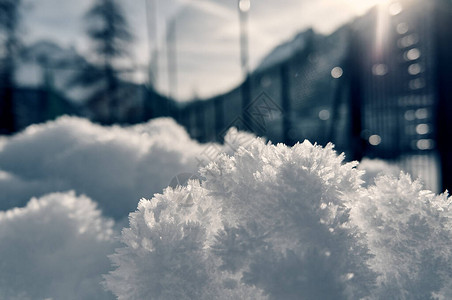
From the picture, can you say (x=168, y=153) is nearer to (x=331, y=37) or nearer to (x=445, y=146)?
(x=445, y=146)

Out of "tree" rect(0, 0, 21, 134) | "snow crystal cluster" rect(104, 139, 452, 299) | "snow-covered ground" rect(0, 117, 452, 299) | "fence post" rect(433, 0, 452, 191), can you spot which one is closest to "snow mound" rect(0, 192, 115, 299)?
"snow-covered ground" rect(0, 117, 452, 299)

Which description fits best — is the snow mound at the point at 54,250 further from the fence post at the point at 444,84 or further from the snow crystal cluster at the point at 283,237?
the fence post at the point at 444,84

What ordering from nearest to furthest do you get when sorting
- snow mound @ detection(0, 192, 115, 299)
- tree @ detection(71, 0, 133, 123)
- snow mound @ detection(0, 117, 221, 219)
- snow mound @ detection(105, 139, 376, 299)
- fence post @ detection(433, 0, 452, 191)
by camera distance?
snow mound @ detection(105, 139, 376, 299) < snow mound @ detection(0, 192, 115, 299) < snow mound @ detection(0, 117, 221, 219) < fence post @ detection(433, 0, 452, 191) < tree @ detection(71, 0, 133, 123)

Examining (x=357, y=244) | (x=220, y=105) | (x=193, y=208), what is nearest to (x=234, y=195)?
(x=193, y=208)

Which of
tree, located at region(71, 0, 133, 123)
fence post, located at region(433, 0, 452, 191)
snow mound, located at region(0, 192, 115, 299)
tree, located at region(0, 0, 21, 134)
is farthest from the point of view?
tree, located at region(71, 0, 133, 123)

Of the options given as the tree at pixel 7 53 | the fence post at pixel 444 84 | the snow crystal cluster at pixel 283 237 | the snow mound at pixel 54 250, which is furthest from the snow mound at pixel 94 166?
the tree at pixel 7 53

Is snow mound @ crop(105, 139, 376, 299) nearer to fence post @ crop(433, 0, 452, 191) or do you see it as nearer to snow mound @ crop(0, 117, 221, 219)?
snow mound @ crop(0, 117, 221, 219)

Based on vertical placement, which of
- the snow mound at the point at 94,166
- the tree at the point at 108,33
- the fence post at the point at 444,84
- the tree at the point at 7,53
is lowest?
the snow mound at the point at 94,166
